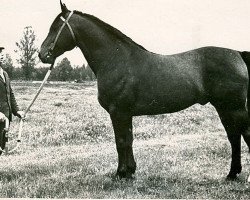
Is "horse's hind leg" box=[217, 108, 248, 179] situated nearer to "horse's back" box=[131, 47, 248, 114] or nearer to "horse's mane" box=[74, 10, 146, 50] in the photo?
"horse's back" box=[131, 47, 248, 114]

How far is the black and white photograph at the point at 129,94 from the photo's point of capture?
3783mm

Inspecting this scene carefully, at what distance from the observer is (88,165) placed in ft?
14.4

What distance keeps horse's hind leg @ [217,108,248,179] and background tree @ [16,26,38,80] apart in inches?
103

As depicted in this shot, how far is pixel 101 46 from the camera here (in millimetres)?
3906

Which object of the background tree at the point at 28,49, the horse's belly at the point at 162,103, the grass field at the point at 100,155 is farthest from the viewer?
the background tree at the point at 28,49

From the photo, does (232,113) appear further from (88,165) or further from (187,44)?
(88,165)

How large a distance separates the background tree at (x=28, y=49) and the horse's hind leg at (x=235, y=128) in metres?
2.63

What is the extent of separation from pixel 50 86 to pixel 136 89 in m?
2.41

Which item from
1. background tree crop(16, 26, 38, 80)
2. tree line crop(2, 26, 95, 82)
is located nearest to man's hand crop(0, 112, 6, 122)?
tree line crop(2, 26, 95, 82)

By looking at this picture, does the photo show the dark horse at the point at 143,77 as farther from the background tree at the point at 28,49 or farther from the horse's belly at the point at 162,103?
the background tree at the point at 28,49

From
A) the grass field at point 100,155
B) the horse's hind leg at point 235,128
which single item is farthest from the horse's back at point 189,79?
the grass field at point 100,155

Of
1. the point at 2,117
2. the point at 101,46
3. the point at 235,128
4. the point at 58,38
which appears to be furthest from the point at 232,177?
the point at 2,117

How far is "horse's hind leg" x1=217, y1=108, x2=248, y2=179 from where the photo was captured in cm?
380

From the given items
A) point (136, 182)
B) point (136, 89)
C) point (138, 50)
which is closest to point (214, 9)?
point (138, 50)
